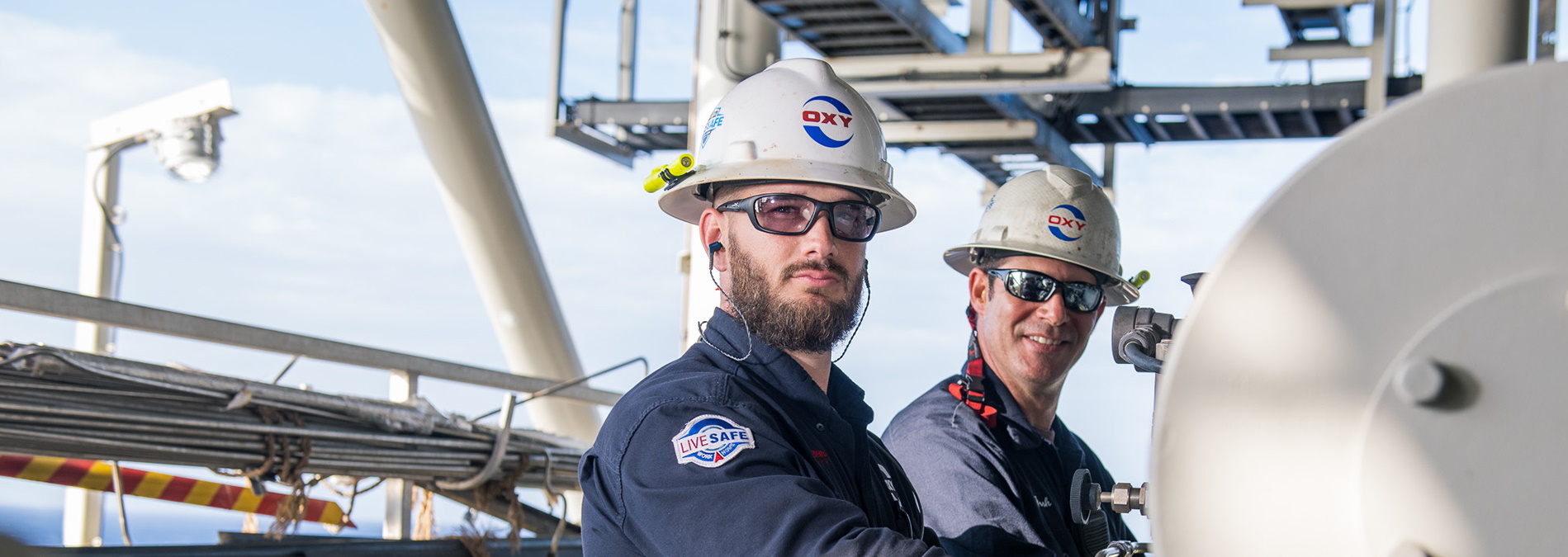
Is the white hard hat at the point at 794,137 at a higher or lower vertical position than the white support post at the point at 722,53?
lower

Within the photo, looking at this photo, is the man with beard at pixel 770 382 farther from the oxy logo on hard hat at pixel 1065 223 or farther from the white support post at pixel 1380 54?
the white support post at pixel 1380 54

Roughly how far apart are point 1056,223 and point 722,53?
9.83ft

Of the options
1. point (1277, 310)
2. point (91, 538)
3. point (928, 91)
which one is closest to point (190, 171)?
point (91, 538)

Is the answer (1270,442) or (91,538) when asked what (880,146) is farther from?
(91,538)

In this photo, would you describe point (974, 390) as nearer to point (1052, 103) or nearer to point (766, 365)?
point (766, 365)

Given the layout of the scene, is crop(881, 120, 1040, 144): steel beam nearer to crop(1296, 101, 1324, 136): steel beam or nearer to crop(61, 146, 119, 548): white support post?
crop(1296, 101, 1324, 136): steel beam

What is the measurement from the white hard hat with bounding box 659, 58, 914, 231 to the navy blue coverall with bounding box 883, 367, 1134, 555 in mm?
619

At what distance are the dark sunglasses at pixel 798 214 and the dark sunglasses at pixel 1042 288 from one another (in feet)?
3.43

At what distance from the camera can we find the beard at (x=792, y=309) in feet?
6.72

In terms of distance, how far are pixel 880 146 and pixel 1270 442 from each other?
1518 mm

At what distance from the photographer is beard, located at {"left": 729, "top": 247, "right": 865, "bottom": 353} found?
2.05m

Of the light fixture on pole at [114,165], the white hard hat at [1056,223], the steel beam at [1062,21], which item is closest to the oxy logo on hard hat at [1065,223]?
the white hard hat at [1056,223]

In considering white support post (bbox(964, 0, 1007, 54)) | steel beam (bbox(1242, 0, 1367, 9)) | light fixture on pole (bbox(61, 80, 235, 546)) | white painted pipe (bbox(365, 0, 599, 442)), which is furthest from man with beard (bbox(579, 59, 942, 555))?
steel beam (bbox(1242, 0, 1367, 9))

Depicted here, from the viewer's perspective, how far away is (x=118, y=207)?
5.43 meters
